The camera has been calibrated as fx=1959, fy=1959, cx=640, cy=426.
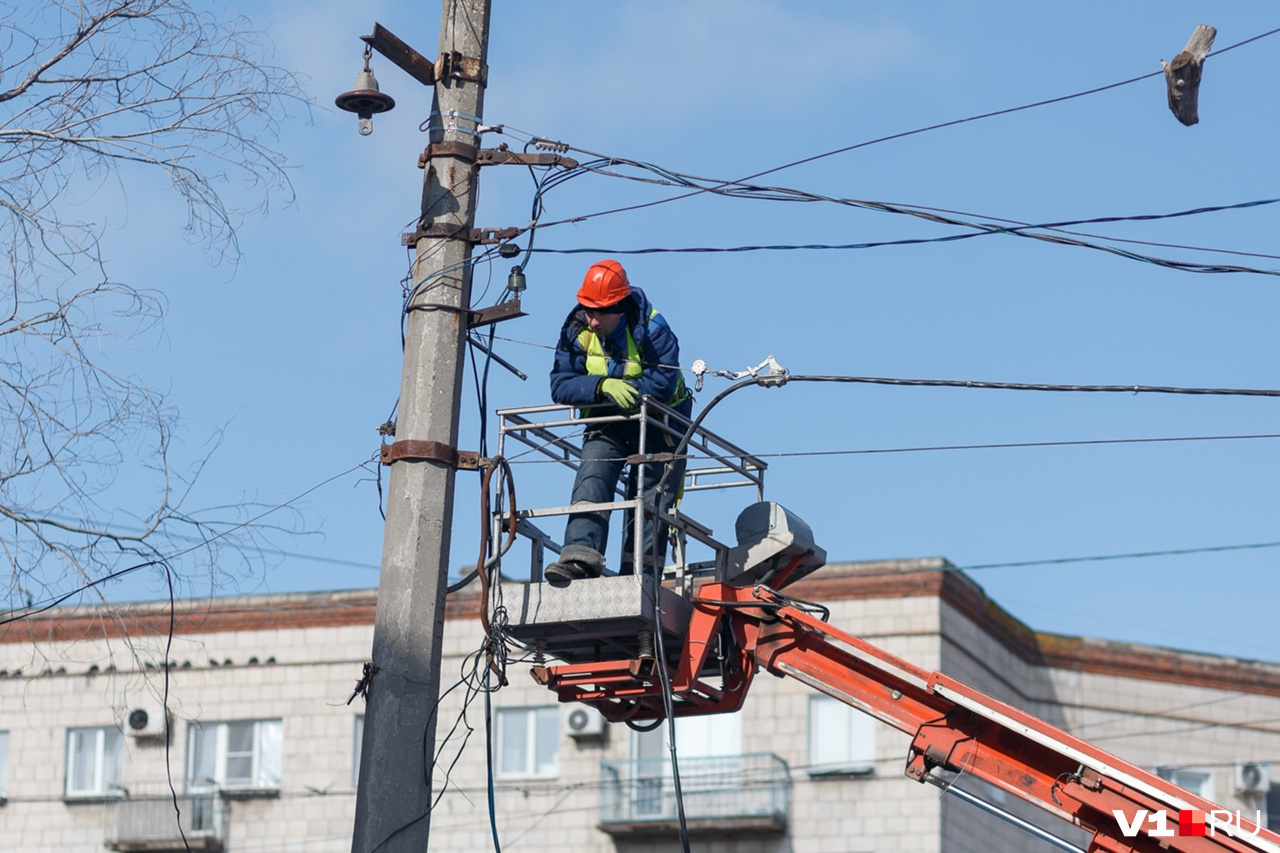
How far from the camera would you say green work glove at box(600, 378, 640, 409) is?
39.4ft

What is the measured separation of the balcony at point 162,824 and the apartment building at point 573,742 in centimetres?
4

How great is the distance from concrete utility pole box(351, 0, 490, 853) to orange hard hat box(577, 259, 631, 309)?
3.89ft

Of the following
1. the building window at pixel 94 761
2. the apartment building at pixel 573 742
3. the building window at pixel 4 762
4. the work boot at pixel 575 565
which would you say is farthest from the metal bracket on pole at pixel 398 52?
the building window at pixel 4 762

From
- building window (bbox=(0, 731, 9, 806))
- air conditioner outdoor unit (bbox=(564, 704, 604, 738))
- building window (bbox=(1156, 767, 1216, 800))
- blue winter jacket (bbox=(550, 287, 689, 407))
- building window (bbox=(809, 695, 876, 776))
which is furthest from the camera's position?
building window (bbox=(0, 731, 9, 806))

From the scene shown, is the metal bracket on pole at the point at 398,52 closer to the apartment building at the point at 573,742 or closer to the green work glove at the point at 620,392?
the green work glove at the point at 620,392

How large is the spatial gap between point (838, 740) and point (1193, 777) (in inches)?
261

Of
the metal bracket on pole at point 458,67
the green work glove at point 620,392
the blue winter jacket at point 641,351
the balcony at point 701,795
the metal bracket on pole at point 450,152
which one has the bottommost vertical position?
the balcony at point 701,795

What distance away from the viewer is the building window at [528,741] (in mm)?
31172

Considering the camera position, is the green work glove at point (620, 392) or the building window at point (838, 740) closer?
the green work glove at point (620, 392)

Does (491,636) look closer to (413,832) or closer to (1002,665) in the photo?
(413,832)

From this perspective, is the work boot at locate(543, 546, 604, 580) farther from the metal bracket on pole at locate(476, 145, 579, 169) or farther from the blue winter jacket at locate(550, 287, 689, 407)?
the metal bracket on pole at locate(476, 145, 579, 169)

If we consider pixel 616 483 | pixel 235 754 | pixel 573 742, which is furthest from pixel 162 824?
pixel 616 483

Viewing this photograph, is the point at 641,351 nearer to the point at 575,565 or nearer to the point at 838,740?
the point at 575,565
